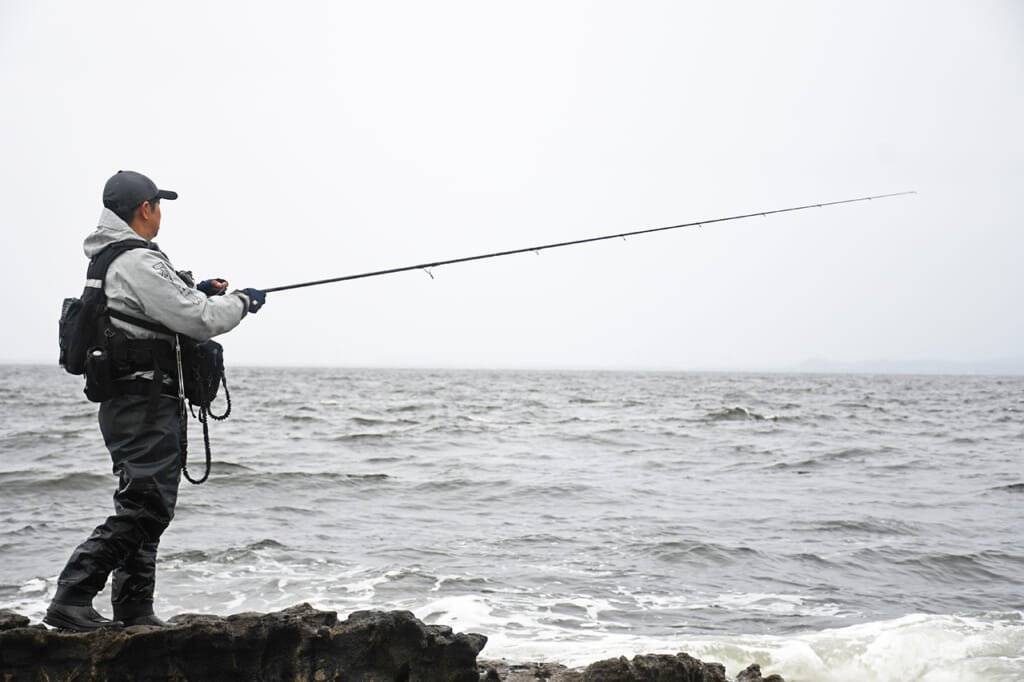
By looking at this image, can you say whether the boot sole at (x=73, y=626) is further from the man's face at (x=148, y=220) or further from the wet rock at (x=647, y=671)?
the man's face at (x=148, y=220)

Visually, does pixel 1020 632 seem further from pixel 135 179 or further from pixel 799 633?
pixel 135 179

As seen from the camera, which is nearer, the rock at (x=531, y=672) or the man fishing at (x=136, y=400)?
the man fishing at (x=136, y=400)

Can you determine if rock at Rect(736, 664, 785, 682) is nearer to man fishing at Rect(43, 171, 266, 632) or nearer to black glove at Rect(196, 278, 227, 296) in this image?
man fishing at Rect(43, 171, 266, 632)

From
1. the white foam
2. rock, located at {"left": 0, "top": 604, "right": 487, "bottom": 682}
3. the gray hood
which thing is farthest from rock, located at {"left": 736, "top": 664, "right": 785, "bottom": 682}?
the gray hood

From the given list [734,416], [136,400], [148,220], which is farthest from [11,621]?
[734,416]

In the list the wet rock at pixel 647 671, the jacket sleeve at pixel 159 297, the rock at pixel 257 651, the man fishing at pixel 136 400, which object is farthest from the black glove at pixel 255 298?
the wet rock at pixel 647 671

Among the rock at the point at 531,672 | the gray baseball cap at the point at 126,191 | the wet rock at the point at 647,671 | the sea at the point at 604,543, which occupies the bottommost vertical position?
the sea at the point at 604,543

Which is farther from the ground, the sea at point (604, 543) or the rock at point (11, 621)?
the rock at point (11, 621)

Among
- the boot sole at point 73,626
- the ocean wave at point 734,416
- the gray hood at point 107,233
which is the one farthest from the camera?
the ocean wave at point 734,416

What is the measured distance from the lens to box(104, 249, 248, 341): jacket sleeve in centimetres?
340

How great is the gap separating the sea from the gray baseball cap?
10.4 ft

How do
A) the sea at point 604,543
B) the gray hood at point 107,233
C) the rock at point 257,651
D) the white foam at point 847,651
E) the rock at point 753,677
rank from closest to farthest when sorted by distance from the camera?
1. the rock at point 257,651
2. the gray hood at point 107,233
3. the rock at point 753,677
4. the white foam at point 847,651
5. the sea at point 604,543

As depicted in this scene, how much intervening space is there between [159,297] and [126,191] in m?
0.54

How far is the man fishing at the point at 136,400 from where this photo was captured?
11.2ft
